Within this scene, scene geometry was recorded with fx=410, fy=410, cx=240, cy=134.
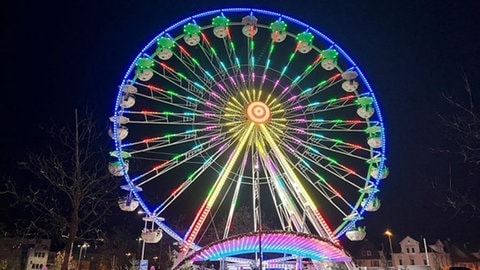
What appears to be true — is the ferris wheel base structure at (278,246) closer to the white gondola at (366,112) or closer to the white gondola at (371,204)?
the white gondola at (371,204)

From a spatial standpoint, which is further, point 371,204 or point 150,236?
point 371,204

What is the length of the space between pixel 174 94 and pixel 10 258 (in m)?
36.3

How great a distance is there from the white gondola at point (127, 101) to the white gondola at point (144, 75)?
1280mm

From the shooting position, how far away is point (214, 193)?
853 inches

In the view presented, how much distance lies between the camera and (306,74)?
2438 centimetres

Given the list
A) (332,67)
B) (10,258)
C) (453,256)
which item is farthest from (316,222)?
(453,256)

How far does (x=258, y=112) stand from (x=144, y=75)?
262 inches

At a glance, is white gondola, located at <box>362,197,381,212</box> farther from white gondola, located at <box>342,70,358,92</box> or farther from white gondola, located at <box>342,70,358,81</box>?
white gondola, located at <box>342,70,358,81</box>

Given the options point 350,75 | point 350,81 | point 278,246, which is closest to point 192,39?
point 350,75

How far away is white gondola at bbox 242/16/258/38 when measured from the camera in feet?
78.4

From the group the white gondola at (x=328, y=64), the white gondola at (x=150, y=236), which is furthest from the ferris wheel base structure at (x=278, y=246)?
the white gondola at (x=328, y=64)

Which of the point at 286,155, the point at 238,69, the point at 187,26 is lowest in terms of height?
the point at 286,155

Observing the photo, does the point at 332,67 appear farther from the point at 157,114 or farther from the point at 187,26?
the point at 157,114

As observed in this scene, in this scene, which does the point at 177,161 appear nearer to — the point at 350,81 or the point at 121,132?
the point at 121,132
